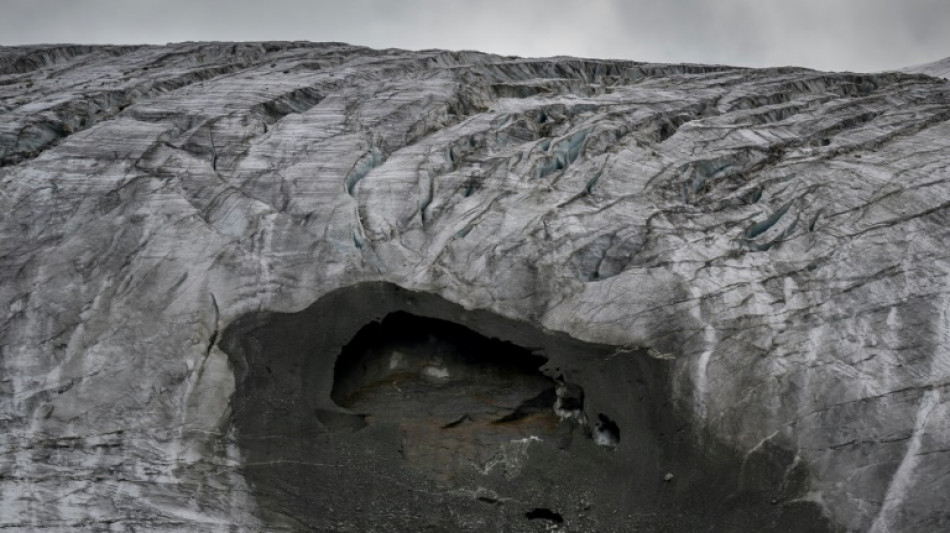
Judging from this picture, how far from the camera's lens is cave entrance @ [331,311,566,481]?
13.7 meters

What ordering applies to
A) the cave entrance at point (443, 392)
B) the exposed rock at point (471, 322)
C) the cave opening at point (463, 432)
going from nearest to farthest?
the cave opening at point (463, 432) → the exposed rock at point (471, 322) → the cave entrance at point (443, 392)

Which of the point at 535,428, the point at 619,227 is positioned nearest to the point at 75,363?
the point at 535,428

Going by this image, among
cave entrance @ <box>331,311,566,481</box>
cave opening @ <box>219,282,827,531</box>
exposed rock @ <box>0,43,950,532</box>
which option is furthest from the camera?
cave entrance @ <box>331,311,566,481</box>

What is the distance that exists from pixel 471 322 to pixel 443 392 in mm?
1405

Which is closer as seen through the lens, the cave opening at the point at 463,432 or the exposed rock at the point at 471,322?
the cave opening at the point at 463,432

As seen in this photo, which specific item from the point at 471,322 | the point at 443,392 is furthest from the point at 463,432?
the point at 471,322

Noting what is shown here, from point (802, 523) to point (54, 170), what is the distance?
15.8 m

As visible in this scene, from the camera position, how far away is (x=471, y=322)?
14.8 m

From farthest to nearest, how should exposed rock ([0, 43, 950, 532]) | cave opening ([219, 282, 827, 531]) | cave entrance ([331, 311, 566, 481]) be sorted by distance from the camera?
cave entrance ([331, 311, 566, 481]) < exposed rock ([0, 43, 950, 532]) < cave opening ([219, 282, 827, 531])

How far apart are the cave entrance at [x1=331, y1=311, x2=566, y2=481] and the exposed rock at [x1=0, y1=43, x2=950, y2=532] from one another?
2.2 inches

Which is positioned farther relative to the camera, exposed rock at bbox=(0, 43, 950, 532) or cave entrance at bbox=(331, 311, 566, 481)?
cave entrance at bbox=(331, 311, 566, 481)

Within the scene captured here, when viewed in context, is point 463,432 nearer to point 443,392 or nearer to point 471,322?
point 443,392

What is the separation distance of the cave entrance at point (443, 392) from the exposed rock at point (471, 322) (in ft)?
0.18

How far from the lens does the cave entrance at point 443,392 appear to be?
13680mm
